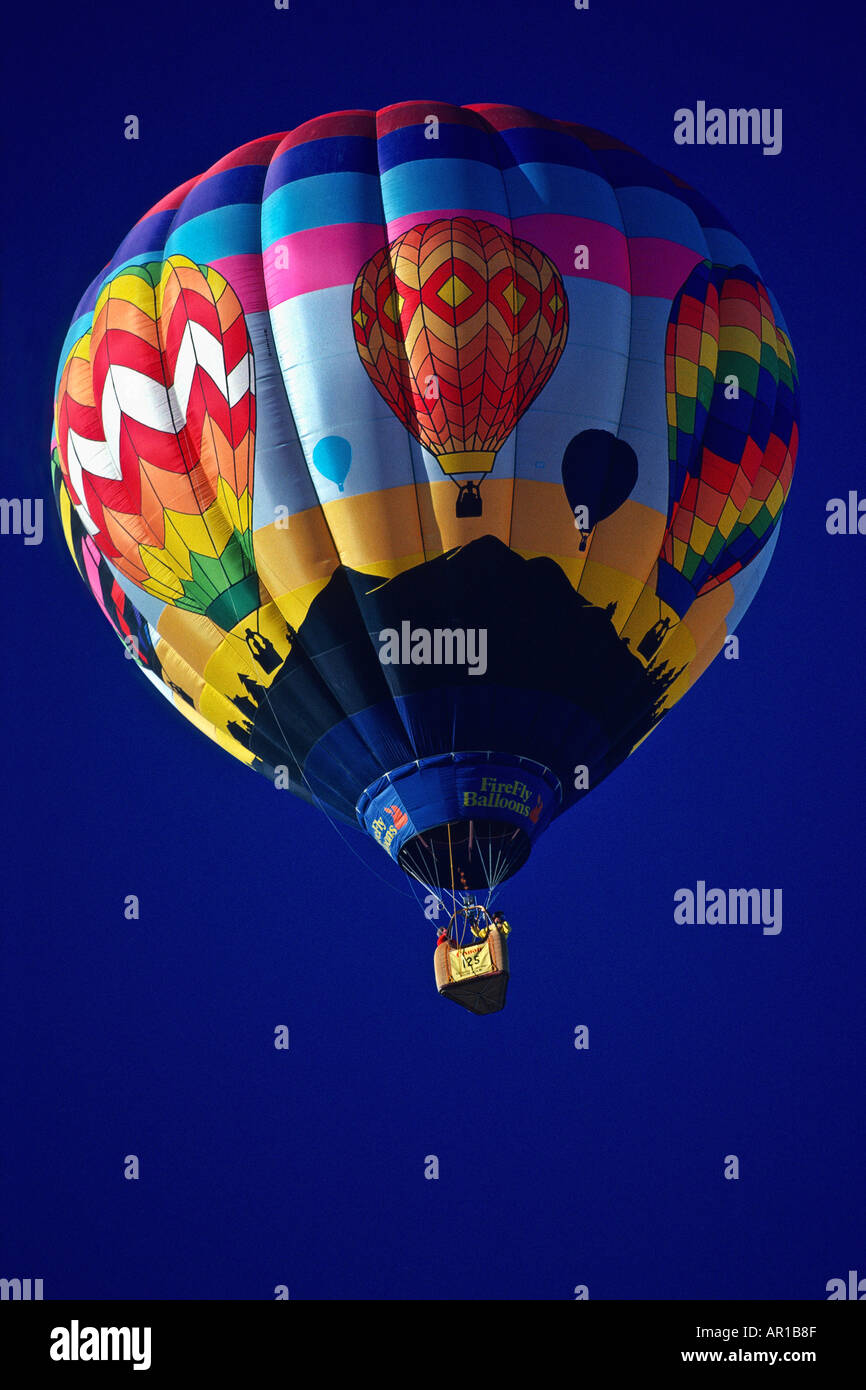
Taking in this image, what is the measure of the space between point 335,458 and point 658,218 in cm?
286

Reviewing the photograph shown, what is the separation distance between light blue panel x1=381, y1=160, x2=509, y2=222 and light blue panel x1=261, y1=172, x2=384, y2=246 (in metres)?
0.11

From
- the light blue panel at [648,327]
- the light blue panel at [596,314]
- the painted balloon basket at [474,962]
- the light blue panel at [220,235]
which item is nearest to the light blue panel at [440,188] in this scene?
the light blue panel at [596,314]

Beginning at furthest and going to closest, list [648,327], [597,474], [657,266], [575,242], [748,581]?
[748,581] < [657,266] < [648,327] < [575,242] < [597,474]

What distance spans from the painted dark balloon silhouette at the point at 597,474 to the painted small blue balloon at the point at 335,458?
1338 mm

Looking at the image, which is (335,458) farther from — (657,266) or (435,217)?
(657,266)

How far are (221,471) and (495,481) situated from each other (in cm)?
172

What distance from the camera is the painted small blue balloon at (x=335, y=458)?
43.8ft

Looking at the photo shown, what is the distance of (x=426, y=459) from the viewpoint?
13375 millimetres

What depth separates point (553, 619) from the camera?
1352cm

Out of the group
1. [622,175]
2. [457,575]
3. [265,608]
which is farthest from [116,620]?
[622,175]

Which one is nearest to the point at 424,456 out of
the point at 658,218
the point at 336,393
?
the point at 336,393

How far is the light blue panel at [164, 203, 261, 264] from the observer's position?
547 inches

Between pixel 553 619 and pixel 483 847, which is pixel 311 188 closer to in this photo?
pixel 553 619

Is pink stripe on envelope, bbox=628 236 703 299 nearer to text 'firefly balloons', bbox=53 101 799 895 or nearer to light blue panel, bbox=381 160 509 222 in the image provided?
text 'firefly balloons', bbox=53 101 799 895
